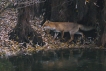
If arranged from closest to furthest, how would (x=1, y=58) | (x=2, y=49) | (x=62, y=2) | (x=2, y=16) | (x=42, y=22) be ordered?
(x=1, y=58)
(x=2, y=49)
(x=62, y=2)
(x=42, y=22)
(x=2, y=16)

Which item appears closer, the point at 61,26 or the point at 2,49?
the point at 2,49

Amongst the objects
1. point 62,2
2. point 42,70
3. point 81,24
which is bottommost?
point 42,70

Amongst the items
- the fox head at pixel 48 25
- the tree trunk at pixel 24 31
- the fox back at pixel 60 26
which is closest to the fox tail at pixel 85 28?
the fox back at pixel 60 26

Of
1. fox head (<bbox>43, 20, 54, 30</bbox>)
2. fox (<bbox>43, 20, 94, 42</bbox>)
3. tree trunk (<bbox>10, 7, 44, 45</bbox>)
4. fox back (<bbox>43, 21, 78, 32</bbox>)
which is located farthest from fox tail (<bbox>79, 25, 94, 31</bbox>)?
tree trunk (<bbox>10, 7, 44, 45</bbox>)

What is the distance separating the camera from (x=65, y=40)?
16.2 metres

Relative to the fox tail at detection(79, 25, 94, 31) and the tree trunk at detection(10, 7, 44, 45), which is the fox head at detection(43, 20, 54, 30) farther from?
the fox tail at detection(79, 25, 94, 31)

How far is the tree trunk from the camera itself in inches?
555

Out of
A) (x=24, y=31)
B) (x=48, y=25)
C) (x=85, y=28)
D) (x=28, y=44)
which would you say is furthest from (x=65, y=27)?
(x=24, y=31)

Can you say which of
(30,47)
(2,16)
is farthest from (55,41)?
(2,16)

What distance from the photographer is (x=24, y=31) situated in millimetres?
14562

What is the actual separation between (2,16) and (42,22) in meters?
2.46

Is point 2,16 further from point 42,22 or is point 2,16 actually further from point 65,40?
point 65,40

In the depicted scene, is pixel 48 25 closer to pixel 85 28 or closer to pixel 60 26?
pixel 60 26

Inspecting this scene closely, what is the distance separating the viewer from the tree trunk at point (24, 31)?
46.2ft
